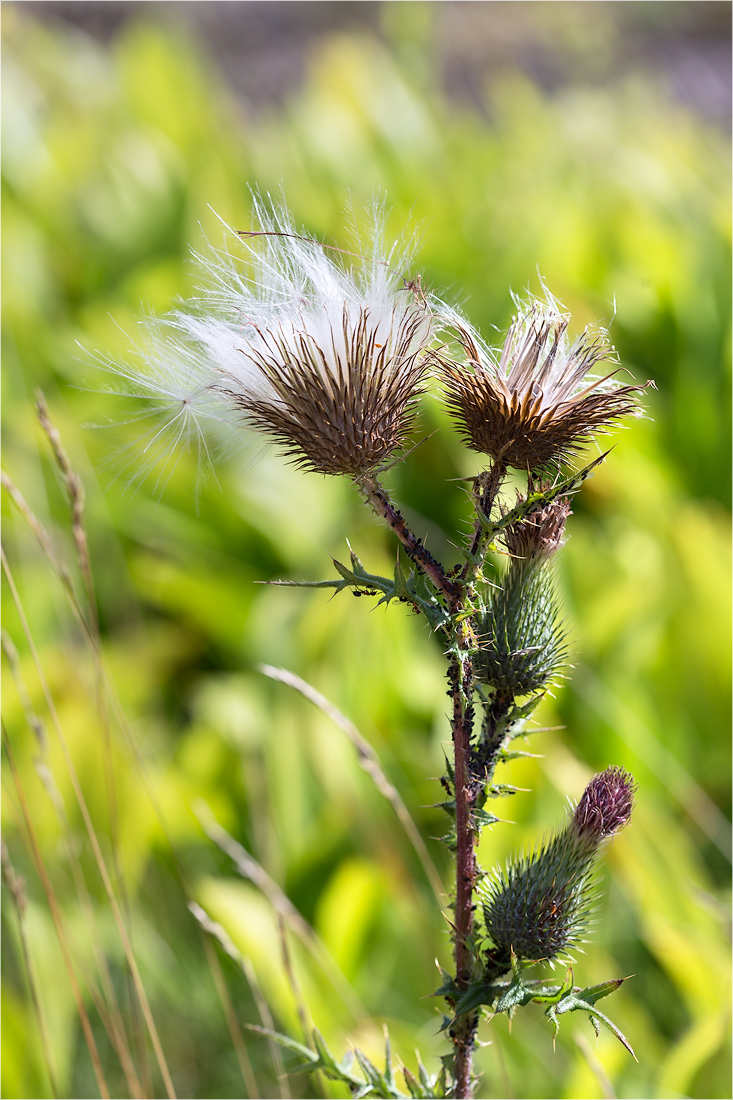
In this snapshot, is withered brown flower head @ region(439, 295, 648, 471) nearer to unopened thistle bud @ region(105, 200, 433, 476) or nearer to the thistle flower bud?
unopened thistle bud @ region(105, 200, 433, 476)

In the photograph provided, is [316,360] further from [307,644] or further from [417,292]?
[307,644]

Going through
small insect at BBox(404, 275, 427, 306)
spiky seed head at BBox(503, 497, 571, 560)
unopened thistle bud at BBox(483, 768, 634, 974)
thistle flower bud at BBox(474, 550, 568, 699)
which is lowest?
unopened thistle bud at BBox(483, 768, 634, 974)

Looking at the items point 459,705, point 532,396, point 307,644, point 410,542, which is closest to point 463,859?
point 459,705

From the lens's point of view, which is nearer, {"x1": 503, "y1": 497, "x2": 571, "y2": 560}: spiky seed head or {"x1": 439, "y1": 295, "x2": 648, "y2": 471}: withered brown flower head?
{"x1": 439, "y1": 295, "x2": 648, "y2": 471}: withered brown flower head

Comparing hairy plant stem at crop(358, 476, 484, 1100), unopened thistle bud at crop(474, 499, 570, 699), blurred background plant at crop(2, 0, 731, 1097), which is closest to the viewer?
hairy plant stem at crop(358, 476, 484, 1100)

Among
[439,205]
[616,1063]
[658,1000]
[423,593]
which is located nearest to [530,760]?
[616,1063]

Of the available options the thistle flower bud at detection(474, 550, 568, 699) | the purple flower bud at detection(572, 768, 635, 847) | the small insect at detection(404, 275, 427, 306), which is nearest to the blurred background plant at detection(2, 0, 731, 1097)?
the small insect at detection(404, 275, 427, 306)

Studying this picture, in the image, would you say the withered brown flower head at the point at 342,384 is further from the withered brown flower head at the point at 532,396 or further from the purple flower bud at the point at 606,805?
the purple flower bud at the point at 606,805
